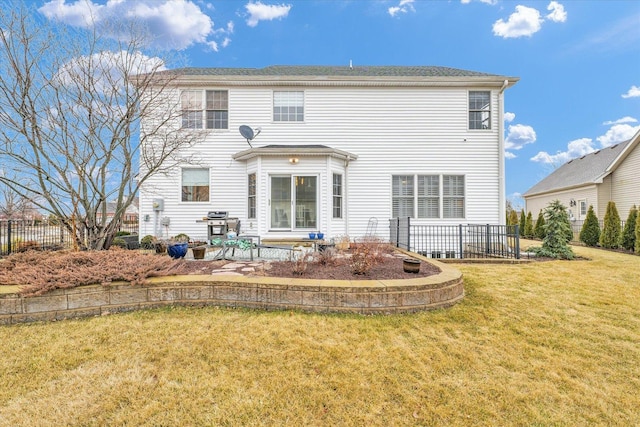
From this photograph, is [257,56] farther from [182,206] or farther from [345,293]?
[345,293]

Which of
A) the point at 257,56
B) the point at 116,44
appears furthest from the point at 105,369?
the point at 257,56

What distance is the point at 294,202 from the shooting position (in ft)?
29.8

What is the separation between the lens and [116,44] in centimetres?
619

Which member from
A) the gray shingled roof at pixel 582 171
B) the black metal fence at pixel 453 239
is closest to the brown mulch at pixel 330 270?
the black metal fence at pixel 453 239

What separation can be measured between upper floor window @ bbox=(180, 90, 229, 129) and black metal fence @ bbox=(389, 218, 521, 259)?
715 cm

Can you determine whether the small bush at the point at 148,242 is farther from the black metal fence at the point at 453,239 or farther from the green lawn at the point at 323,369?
the black metal fence at the point at 453,239

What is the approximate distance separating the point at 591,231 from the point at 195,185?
18428 mm

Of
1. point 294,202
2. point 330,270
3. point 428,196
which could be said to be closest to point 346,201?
point 294,202

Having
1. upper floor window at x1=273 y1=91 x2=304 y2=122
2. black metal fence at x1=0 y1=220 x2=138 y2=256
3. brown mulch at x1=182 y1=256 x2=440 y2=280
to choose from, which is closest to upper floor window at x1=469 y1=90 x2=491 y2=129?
upper floor window at x1=273 y1=91 x2=304 y2=122

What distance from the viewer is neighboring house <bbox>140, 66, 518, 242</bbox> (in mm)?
9781

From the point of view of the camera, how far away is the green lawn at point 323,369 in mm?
2141

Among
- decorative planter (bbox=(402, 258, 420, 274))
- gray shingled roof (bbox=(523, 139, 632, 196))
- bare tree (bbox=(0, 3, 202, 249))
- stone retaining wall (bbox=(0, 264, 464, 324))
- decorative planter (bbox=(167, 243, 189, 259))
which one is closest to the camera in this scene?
stone retaining wall (bbox=(0, 264, 464, 324))

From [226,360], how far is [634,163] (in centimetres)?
2102

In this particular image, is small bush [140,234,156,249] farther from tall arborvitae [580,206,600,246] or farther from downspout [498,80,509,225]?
tall arborvitae [580,206,600,246]
